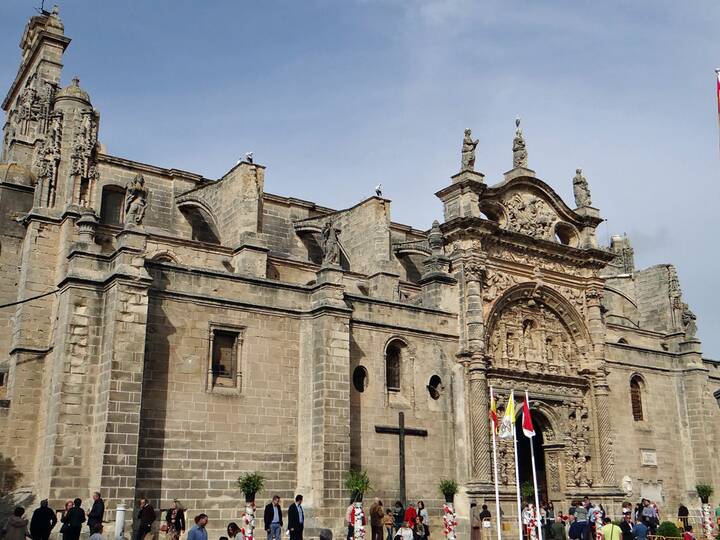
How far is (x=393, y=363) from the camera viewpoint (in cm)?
2494

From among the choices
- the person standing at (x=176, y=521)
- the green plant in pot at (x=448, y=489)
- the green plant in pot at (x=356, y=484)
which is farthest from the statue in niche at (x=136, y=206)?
the green plant in pot at (x=448, y=489)

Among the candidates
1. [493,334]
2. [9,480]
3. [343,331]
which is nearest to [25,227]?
[9,480]

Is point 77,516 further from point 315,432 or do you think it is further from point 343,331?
point 343,331

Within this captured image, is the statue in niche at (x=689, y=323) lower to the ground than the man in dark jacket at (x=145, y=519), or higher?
higher

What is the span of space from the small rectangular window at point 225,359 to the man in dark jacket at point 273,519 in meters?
4.21

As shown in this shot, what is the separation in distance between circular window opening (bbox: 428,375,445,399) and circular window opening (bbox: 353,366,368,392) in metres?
2.58

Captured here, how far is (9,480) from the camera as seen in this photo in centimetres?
2034

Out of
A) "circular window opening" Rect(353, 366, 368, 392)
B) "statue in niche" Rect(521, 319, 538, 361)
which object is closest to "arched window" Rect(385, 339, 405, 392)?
"circular window opening" Rect(353, 366, 368, 392)

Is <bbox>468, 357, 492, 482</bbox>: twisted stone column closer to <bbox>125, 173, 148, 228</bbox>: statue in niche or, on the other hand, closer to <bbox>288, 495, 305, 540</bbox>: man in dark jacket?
<bbox>288, 495, 305, 540</bbox>: man in dark jacket

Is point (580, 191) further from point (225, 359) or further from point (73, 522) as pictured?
point (73, 522)

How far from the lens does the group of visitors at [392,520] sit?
2036 centimetres

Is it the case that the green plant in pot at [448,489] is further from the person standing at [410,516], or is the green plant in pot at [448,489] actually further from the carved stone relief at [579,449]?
the carved stone relief at [579,449]

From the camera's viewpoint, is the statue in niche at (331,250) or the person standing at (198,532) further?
the statue in niche at (331,250)

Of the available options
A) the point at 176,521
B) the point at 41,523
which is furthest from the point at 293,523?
the point at 41,523
